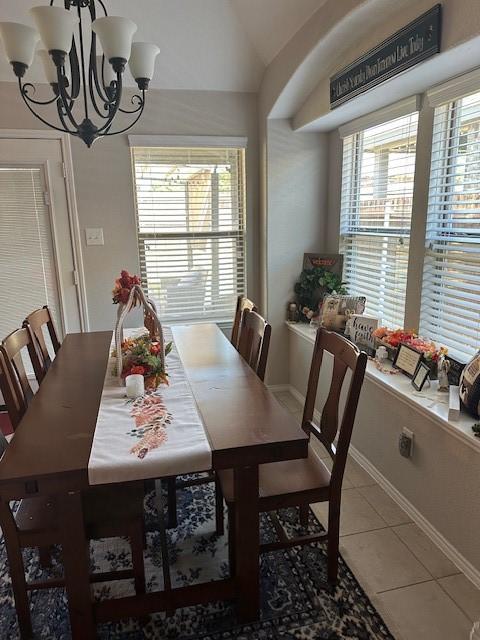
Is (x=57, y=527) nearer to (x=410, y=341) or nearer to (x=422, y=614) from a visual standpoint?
(x=422, y=614)

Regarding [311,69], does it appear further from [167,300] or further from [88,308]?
[88,308]

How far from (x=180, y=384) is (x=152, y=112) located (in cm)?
229

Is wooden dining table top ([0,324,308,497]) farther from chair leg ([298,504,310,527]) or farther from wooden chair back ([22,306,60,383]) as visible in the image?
chair leg ([298,504,310,527])

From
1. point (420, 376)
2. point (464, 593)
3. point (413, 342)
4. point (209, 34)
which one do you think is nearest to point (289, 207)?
point (209, 34)

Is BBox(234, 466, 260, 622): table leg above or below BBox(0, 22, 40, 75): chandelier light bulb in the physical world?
below

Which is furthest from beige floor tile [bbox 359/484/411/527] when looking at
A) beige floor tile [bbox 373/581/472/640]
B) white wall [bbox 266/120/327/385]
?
white wall [bbox 266/120/327/385]

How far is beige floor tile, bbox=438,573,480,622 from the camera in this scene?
66.7 inches

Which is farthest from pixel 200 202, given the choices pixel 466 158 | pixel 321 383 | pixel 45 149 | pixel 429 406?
pixel 429 406

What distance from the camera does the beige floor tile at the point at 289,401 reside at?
139 inches

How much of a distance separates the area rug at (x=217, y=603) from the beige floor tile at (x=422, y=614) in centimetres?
6

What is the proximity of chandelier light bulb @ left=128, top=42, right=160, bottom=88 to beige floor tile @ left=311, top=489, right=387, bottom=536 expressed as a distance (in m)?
2.20

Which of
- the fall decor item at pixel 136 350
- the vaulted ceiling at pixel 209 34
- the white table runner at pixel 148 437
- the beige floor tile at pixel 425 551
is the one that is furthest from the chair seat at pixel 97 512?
the vaulted ceiling at pixel 209 34

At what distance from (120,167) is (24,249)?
928mm

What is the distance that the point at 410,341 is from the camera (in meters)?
2.46
